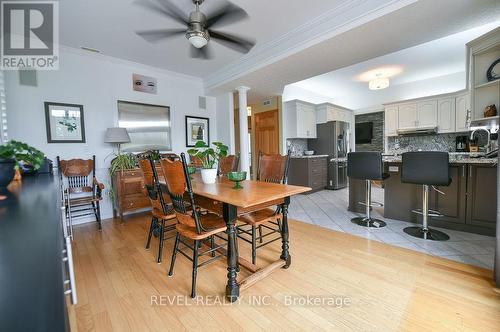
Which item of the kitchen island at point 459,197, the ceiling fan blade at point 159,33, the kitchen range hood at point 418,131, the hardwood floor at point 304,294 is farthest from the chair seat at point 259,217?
the kitchen range hood at point 418,131

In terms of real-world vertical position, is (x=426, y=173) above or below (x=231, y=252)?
above

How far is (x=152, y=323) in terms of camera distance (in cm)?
140

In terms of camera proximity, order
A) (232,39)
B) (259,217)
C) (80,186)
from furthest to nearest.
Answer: (80,186) < (232,39) < (259,217)

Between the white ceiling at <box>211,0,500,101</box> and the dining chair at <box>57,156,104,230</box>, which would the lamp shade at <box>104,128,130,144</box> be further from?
the white ceiling at <box>211,0,500,101</box>

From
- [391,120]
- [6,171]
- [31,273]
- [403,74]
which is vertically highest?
[403,74]

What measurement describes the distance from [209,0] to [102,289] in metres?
2.92

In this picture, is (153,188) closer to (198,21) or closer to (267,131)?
(198,21)

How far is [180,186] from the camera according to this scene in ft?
5.22

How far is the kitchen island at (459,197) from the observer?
98.5 inches

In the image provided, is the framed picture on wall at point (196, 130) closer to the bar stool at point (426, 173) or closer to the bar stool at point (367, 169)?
the bar stool at point (367, 169)

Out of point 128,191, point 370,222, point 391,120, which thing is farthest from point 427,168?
point 391,120

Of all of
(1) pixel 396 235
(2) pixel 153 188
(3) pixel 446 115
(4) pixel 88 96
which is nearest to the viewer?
(2) pixel 153 188

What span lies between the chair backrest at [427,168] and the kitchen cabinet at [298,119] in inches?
118

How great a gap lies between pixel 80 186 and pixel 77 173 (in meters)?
0.23
